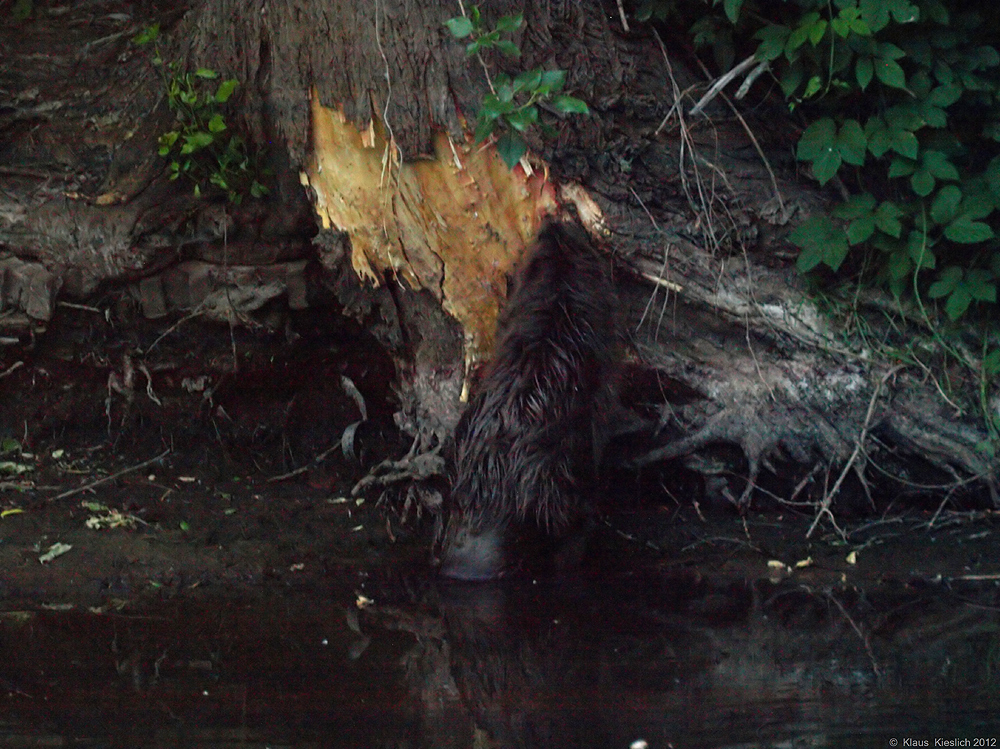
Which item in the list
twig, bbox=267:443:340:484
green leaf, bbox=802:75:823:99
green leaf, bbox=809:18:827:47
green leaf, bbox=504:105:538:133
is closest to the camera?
green leaf, bbox=504:105:538:133

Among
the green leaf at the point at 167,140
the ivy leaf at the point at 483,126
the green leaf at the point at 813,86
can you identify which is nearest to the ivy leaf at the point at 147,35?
the green leaf at the point at 167,140

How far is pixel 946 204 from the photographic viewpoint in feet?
11.5

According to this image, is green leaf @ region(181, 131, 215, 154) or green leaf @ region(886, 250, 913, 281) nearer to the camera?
green leaf @ region(886, 250, 913, 281)

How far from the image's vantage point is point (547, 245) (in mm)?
3721

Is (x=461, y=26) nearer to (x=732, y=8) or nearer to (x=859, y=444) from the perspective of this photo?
(x=732, y=8)

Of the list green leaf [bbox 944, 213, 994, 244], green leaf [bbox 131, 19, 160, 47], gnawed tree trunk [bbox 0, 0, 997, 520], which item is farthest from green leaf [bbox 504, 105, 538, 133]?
green leaf [bbox 131, 19, 160, 47]

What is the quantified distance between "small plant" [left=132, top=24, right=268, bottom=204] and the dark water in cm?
162

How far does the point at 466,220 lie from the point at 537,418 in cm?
75

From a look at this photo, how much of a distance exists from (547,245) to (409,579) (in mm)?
1220

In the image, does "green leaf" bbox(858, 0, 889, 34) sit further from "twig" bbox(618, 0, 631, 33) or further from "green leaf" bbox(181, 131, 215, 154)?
"green leaf" bbox(181, 131, 215, 154)

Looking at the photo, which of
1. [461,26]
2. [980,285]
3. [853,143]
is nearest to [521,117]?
[461,26]

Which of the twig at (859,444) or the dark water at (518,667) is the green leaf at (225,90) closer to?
the dark water at (518,667)

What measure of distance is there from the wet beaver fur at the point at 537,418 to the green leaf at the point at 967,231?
1.15m

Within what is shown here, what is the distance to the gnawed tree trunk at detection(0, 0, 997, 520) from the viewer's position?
371 cm
